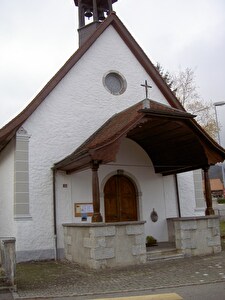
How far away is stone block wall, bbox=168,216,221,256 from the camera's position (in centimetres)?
1217

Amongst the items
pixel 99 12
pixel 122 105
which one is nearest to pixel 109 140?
pixel 122 105

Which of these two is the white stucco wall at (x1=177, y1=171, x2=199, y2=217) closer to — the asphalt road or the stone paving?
the stone paving

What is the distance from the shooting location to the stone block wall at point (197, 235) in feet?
→ 39.9

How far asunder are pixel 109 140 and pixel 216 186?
5830 centimetres

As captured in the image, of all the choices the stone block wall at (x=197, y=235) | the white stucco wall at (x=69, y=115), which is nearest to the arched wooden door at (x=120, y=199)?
the white stucco wall at (x=69, y=115)

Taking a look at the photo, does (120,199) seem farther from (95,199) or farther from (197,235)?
(95,199)

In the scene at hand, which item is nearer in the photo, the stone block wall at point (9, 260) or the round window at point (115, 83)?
the stone block wall at point (9, 260)

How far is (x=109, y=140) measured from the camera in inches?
429

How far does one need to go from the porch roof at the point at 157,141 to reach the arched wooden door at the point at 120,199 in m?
1.44

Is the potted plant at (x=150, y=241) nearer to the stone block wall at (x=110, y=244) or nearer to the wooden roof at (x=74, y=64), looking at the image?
the stone block wall at (x=110, y=244)

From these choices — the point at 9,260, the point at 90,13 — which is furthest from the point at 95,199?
the point at 90,13

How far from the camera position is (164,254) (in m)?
12.0

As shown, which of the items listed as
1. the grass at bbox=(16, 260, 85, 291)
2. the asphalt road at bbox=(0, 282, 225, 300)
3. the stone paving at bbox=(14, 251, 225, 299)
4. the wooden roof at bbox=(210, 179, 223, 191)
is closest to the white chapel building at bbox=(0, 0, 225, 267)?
the grass at bbox=(16, 260, 85, 291)

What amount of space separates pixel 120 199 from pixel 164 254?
3.24 metres
